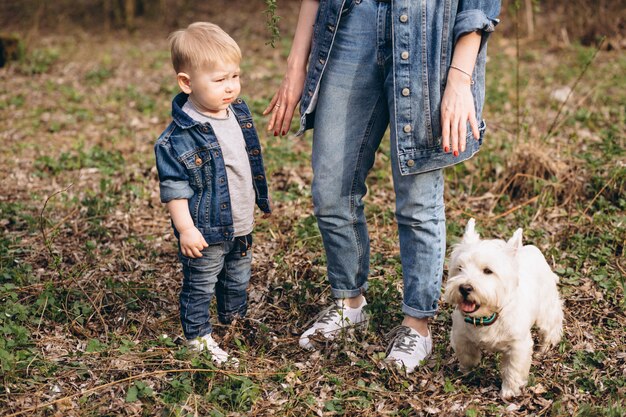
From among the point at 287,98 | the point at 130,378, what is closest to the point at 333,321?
the point at 130,378

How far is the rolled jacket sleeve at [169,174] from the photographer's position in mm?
3143

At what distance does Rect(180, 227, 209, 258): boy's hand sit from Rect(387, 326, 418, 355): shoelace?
1.14m

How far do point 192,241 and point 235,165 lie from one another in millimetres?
432

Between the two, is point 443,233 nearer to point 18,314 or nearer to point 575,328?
point 575,328

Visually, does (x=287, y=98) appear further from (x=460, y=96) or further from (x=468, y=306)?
(x=468, y=306)

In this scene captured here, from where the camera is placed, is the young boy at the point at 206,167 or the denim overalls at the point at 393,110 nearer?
the denim overalls at the point at 393,110

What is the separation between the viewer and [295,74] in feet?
11.2

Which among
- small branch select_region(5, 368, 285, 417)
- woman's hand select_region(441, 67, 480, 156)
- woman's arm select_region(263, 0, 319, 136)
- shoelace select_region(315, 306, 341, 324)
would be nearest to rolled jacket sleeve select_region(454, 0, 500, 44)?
woman's hand select_region(441, 67, 480, 156)

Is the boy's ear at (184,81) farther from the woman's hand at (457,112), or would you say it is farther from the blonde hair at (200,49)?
the woman's hand at (457,112)

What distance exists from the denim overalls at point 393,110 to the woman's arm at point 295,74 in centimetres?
10

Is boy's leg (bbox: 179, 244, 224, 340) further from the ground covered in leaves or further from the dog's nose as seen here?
the dog's nose

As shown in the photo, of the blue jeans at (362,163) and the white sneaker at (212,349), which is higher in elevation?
the blue jeans at (362,163)

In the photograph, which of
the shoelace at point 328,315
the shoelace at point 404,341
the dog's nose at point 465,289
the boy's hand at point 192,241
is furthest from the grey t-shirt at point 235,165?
the dog's nose at point 465,289


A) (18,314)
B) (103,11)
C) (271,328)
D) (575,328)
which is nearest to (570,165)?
(575,328)
